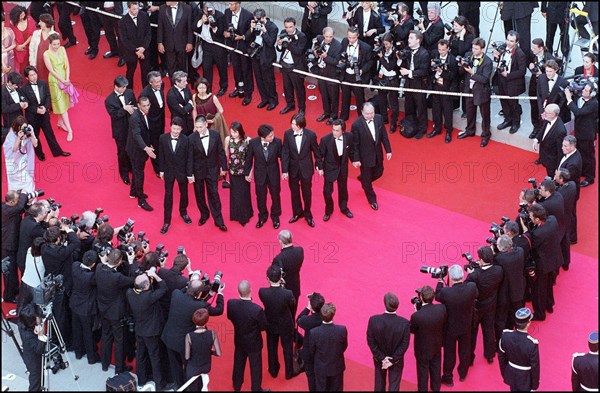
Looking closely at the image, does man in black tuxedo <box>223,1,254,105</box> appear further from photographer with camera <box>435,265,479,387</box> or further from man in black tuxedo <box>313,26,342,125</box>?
photographer with camera <box>435,265,479,387</box>

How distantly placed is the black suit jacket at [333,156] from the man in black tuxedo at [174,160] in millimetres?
1440

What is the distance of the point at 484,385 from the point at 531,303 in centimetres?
123

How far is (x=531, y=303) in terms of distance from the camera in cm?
1044

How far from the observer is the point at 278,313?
365 inches

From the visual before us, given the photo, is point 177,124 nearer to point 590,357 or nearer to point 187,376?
point 187,376

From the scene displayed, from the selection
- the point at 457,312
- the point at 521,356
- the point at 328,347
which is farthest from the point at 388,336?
the point at 521,356

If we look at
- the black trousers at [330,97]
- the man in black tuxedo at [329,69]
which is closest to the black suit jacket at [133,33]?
the man in black tuxedo at [329,69]

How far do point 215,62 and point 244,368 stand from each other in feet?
19.0

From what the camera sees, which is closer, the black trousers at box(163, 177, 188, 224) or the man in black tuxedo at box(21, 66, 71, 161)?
the black trousers at box(163, 177, 188, 224)

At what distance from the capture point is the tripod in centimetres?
951

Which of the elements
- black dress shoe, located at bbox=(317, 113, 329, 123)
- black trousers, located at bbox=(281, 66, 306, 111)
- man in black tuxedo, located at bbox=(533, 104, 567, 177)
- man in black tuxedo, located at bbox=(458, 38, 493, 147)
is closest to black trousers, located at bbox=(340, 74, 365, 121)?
black dress shoe, located at bbox=(317, 113, 329, 123)

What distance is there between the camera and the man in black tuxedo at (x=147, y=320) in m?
9.12

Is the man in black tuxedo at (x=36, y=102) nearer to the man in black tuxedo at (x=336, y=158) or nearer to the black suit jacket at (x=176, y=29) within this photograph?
the black suit jacket at (x=176, y=29)

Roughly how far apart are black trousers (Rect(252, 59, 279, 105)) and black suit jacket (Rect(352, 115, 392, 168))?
2394 millimetres
